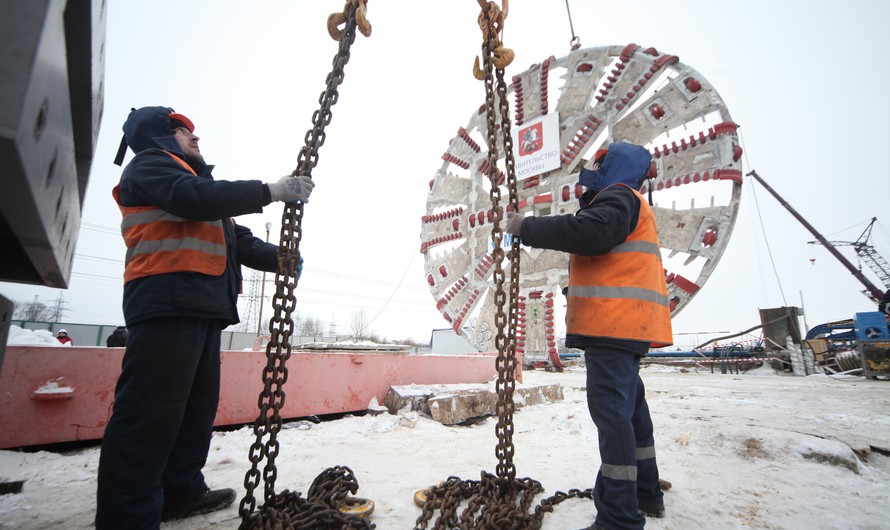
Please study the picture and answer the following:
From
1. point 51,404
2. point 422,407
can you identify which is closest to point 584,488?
point 422,407

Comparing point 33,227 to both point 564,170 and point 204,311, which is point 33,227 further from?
point 564,170

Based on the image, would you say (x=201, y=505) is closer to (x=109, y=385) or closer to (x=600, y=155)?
(x=109, y=385)

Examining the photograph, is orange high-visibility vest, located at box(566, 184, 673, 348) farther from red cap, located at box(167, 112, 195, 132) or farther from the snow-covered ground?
red cap, located at box(167, 112, 195, 132)

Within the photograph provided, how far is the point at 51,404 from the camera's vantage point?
8.32ft

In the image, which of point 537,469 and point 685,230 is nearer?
point 537,469

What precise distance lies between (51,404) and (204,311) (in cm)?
189

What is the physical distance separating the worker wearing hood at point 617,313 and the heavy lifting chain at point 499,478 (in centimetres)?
29

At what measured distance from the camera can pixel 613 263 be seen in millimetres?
1881

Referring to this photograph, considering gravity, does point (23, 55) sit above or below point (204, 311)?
above

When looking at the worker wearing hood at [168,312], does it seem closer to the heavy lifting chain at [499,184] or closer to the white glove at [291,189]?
the white glove at [291,189]

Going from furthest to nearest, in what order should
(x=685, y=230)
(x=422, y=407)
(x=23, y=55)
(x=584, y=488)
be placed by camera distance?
(x=685, y=230), (x=422, y=407), (x=584, y=488), (x=23, y=55)

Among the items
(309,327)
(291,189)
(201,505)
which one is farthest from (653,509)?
(309,327)

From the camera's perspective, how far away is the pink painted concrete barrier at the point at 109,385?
8.05ft

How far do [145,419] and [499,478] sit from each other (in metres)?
1.51
